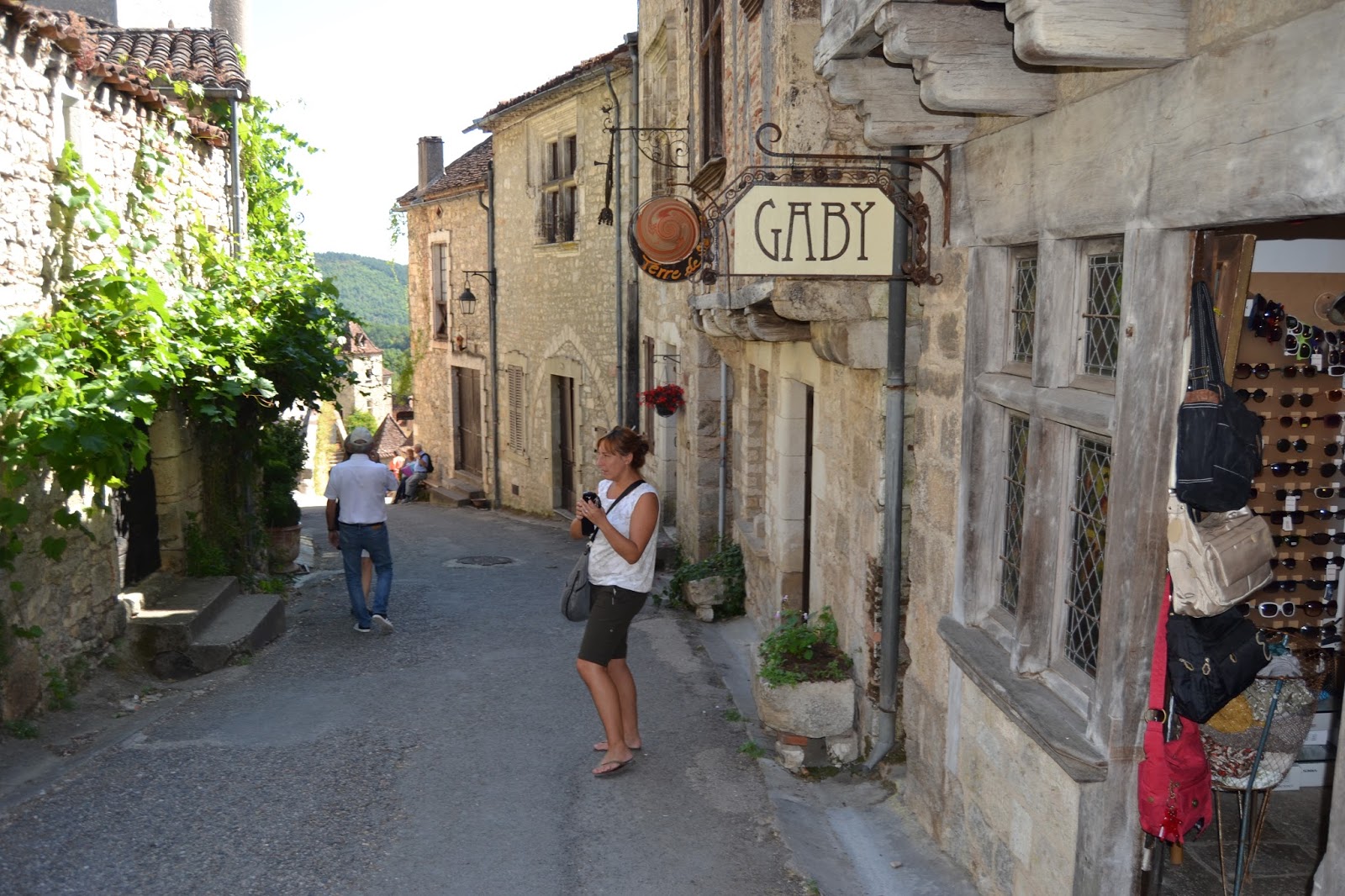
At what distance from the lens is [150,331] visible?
20.4 ft

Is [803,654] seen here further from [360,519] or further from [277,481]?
[277,481]

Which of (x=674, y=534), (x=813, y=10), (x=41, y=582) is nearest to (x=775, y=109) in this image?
(x=813, y=10)

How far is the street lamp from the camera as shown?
61.1 ft

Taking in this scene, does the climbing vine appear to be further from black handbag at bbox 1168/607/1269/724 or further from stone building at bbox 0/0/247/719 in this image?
black handbag at bbox 1168/607/1269/724

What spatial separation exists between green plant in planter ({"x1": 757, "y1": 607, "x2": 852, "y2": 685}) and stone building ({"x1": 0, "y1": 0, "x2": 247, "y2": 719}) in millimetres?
3636

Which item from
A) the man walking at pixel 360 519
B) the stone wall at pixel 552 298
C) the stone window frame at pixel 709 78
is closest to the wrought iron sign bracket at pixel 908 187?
the stone window frame at pixel 709 78

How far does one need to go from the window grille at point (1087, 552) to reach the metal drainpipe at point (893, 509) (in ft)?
4.77

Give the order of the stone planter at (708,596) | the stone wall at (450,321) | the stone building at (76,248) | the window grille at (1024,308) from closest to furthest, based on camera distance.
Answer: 1. the window grille at (1024,308)
2. the stone building at (76,248)
3. the stone planter at (708,596)
4. the stone wall at (450,321)

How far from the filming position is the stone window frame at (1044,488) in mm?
3047

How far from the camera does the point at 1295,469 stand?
406 centimetres

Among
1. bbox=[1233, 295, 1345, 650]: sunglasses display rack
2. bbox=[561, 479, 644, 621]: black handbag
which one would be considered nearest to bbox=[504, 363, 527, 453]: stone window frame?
bbox=[561, 479, 644, 621]: black handbag

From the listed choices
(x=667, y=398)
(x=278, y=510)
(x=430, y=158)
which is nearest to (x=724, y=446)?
(x=667, y=398)

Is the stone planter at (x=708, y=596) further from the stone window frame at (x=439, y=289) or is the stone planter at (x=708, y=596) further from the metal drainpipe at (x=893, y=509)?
the stone window frame at (x=439, y=289)

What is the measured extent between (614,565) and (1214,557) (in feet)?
9.09
